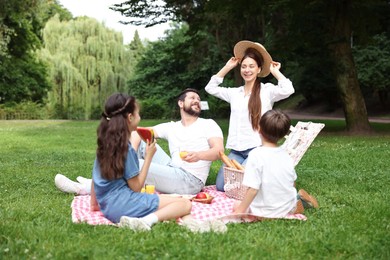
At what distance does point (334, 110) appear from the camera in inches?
1515

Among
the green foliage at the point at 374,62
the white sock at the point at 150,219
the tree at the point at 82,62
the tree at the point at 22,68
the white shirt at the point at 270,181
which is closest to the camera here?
the white sock at the point at 150,219

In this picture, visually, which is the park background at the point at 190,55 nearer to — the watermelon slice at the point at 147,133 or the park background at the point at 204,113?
the park background at the point at 204,113

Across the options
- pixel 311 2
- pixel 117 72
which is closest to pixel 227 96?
pixel 311 2

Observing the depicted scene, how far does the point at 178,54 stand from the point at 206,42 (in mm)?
1396

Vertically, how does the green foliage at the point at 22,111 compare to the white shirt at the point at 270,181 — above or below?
below

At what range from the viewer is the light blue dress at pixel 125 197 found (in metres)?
4.43

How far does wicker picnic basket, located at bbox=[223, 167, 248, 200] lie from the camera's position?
17.9ft

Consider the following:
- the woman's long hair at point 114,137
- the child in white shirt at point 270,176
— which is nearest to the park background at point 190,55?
the child in white shirt at point 270,176

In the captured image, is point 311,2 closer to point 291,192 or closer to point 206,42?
point 206,42

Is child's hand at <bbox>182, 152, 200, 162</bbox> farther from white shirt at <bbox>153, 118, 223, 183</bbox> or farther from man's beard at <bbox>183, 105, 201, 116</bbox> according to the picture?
man's beard at <bbox>183, 105, 201, 116</bbox>

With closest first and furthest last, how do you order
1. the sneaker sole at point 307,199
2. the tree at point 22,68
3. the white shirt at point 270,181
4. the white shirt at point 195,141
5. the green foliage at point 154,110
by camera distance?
the white shirt at point 270,181
the sneaker sole at point 307,199
the white shirt at point 195,141
the tree at point 22,68
the green foliage at point 154,110

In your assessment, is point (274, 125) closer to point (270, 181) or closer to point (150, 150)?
point (270, 181)

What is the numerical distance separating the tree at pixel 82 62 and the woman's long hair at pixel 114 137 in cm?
2657

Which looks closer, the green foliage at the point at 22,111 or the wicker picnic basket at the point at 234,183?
the wicker picnic basket at the point at 234,183
